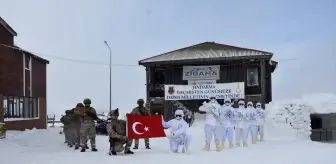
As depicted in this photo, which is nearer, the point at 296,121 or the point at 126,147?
the point at 126,147

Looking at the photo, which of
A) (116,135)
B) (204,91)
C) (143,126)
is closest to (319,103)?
(204,91)

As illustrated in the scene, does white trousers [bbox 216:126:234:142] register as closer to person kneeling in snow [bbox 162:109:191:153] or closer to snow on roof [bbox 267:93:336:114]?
person kneeling in snow [bbox 162:109:191:153]

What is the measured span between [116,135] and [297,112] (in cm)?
1208

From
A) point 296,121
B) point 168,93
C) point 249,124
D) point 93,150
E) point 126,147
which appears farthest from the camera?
point 168,93

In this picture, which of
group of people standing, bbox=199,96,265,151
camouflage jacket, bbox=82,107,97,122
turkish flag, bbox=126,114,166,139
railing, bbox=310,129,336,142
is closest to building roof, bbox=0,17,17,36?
camouflage jacket, bbox=82,107,97,122

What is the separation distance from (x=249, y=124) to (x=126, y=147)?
20.7 ft

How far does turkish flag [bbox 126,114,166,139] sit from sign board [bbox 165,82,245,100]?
15.0 m

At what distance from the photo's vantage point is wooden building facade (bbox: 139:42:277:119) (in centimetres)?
3003

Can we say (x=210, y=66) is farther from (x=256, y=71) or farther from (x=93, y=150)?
(x=93, y=150)

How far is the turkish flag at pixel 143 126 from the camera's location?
43.2 feet

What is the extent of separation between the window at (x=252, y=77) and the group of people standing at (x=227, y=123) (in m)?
13.8

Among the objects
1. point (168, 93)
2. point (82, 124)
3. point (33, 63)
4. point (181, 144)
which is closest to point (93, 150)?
point (82, 124)

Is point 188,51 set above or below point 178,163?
above

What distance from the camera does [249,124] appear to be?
1727cm
